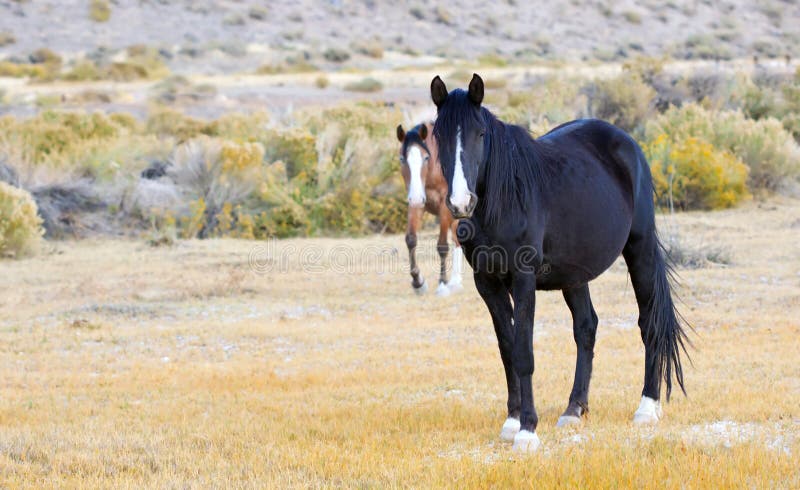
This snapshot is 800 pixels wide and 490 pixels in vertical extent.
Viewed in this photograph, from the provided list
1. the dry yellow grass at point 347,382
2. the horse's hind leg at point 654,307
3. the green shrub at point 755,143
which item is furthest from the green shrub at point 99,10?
the horse's hind leg at point 654,307

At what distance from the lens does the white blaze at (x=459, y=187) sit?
534 cm

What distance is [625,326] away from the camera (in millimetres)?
10141

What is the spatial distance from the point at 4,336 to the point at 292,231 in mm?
8611

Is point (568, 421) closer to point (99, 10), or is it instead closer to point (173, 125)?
point (173, 125)

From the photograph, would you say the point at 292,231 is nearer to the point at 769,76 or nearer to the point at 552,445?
the point at 552,445

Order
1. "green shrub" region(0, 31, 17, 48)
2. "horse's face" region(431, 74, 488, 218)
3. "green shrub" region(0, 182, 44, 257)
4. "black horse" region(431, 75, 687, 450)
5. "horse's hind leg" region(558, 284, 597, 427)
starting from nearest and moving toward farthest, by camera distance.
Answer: "horse's face" region(431, 74, 488, 218) → "black horse" region(431, 75, 687, 450) → "horse's hind leg" region(558, 284, 597, 427) → "green shrub" region(0, 182, 44, 257) → "green shrub" region(0, 31, 17, 48)

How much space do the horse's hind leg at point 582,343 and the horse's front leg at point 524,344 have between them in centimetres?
80

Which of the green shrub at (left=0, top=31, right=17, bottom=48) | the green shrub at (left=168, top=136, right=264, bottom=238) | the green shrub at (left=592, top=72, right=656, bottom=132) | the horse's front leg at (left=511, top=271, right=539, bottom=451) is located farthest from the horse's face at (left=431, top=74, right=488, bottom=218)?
the green shrub at (left=0, top=31, right=17, bottom=48)

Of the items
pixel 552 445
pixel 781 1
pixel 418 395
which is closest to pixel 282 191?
pixel 418 395

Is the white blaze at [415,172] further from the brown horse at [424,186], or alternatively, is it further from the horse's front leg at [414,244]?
the horse's front leg at [414,244]

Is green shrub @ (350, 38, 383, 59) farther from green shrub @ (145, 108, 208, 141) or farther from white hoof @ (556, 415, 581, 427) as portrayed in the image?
white hoof @ (556, 415, 581, 427)

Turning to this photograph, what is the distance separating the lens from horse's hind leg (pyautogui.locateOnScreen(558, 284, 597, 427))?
655 centimetres

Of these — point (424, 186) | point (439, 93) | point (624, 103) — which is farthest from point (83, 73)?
point (439, 93)

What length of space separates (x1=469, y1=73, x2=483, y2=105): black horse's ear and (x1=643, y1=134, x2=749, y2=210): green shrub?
1438cm
